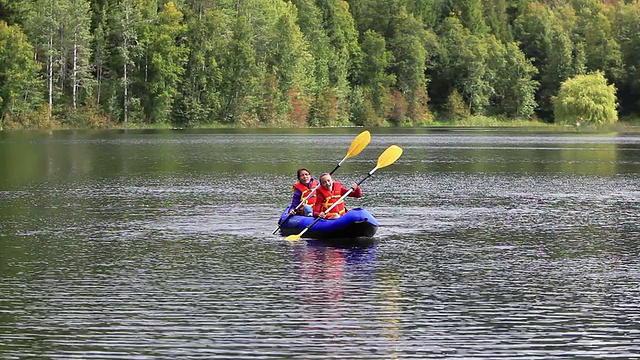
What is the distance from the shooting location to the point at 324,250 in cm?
2177

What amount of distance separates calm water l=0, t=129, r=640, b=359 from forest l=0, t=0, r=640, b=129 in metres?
56.9

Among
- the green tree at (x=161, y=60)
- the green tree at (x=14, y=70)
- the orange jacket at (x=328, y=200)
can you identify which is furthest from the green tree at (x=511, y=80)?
the orange jacket at (x=328, y=200)

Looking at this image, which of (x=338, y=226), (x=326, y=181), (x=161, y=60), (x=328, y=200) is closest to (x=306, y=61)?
(x=161, y=60)

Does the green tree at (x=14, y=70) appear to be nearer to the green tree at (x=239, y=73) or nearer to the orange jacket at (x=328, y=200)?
the green tree at (x=239, y=73)

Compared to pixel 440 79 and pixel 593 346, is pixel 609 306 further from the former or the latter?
pixel 440 79

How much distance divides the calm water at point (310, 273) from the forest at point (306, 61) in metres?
56.9

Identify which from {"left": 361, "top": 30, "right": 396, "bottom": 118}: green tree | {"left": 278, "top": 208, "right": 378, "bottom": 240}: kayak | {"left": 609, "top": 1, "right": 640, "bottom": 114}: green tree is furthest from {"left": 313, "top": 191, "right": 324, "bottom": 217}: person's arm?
{"left": 609, "top": 1, "right": 640, "bottom": 114}: green tree

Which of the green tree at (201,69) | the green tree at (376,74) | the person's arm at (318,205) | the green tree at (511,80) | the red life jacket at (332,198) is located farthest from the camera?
the green tree at (511,80)

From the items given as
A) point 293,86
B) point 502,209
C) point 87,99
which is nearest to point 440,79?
point 293,86

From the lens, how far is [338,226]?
2275 cm

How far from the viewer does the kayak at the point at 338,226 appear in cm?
2241

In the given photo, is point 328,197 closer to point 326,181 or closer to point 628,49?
point 326,181

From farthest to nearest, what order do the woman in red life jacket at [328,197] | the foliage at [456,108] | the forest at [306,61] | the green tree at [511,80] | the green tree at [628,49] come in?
the green tree at [628,49], the green tree at [511,80], the foliage at [456,108], the forest at [306,61], the woman in red life jacket at [328,197]

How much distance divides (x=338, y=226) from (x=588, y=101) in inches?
3534
